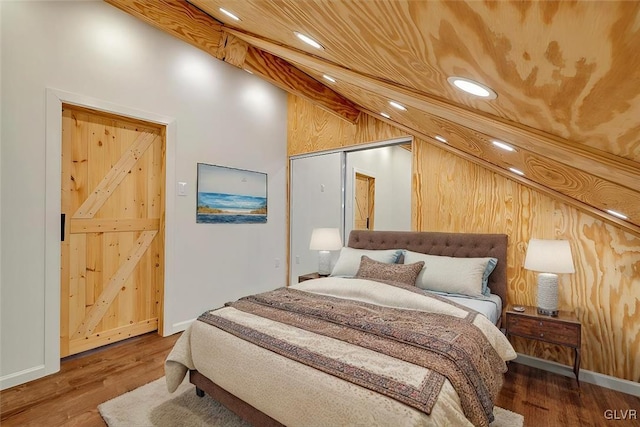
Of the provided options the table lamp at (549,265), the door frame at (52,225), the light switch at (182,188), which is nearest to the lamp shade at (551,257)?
the table lamp at (549,265)

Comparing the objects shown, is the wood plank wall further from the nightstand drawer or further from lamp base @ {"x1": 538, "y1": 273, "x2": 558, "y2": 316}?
the nightstand drawer

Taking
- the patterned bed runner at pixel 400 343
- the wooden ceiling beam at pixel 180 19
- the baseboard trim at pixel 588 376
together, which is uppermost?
the wooden ceiling beam at pixel 180 19

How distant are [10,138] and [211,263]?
2105 millimetres

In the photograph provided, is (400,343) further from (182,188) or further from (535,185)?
(182,188)

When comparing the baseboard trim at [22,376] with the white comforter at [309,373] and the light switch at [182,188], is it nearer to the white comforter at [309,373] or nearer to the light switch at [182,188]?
the white comforter at [309,373]

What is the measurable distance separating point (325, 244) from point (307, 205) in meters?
1.11

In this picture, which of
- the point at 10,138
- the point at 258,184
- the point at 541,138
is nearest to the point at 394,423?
the point at 541,138

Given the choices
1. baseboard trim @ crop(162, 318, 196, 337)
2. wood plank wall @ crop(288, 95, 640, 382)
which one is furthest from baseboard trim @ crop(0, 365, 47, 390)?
wood plank wall @ crop(288, 95, 640, 382)

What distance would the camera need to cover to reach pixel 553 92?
69 cm

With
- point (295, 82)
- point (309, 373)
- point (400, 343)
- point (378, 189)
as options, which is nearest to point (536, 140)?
point (400, 343)

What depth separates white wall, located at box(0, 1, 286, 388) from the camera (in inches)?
94.2

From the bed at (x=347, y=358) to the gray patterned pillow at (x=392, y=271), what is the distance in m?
0.30

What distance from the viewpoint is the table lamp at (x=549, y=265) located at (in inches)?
94.7

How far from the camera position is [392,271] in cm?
280
